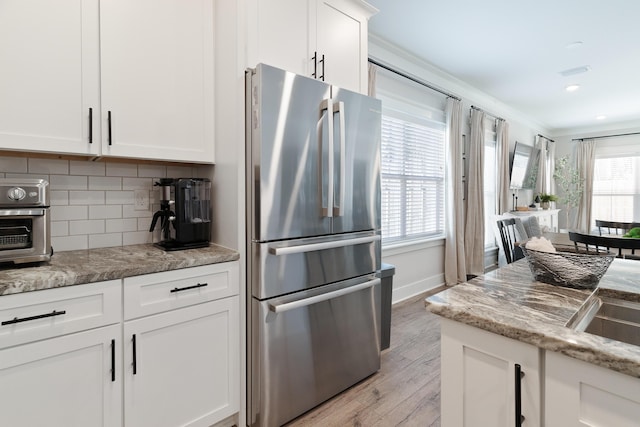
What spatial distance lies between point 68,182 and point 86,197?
108 millimetres

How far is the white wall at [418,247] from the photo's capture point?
343cm

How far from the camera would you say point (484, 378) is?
81 centimetres

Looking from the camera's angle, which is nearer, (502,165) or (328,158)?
(328,158)

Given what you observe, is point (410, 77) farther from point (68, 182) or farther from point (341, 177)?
point (68, 182)

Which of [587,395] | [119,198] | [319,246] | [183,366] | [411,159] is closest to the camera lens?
[587,395]

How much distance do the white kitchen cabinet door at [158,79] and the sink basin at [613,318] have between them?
176cm

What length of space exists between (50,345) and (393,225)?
9.99 feet

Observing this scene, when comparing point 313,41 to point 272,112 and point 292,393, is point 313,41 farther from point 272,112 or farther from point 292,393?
point 292,393

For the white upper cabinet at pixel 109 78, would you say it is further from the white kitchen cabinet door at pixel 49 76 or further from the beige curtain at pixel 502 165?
the beige curtain at pixel 502 165

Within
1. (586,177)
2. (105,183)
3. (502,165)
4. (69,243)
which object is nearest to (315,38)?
(105,183)

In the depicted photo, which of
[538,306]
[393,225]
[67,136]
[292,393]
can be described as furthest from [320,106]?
[393,225]

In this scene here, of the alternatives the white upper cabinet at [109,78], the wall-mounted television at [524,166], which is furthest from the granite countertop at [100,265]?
the wall-mounted television at [524,166]

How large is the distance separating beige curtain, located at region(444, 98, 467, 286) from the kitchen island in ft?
10.8

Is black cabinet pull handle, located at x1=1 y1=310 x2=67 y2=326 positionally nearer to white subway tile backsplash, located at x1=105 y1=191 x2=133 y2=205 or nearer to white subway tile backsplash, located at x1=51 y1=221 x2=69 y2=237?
white subway tile backsplash, located at x1=51 y1=221 x2=69 y2=237
